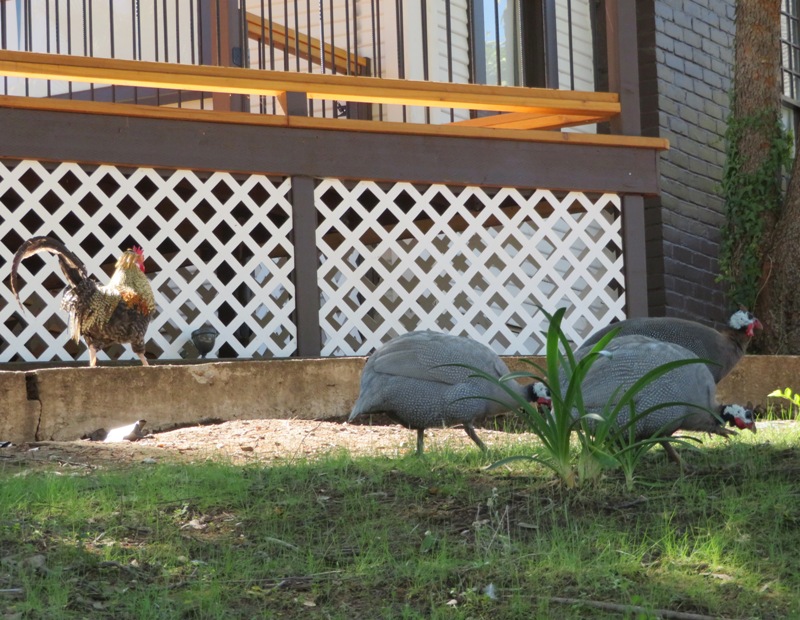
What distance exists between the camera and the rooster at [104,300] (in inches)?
287

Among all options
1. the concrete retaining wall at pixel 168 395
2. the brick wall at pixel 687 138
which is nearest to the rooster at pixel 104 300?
the concrete retaining wall at pixel 168 395

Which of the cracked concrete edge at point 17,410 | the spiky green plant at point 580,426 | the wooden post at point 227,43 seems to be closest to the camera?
the spiky green plant at point 580,426

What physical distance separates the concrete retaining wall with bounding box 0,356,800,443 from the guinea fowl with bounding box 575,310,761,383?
1.62m

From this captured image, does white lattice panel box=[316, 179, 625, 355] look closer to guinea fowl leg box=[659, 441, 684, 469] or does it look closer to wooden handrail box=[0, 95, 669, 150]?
wooden handrail box=[0, 95, 669, 150]

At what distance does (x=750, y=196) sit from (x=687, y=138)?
157cm

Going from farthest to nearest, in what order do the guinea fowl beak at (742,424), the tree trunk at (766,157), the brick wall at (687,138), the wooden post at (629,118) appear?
the brick wall at (687,138) → the tree trunk at (766,157) → the wooden post at (629,118) → the guinea fowl beak at (742,424)

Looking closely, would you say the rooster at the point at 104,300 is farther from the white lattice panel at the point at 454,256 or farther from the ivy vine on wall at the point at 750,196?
the ivy vine on wall at the point at 750,196

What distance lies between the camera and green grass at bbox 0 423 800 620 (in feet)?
12.2

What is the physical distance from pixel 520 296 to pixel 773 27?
3845 mm

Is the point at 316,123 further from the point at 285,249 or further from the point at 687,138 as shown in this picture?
the point at 687,138

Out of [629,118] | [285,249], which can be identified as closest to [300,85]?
[285,249]

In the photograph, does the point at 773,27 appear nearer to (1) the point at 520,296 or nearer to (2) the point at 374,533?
(1) the point at 520,296

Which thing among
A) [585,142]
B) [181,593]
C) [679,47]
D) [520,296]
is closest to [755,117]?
[679,47]

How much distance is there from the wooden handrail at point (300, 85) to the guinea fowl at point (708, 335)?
7.13 feet
